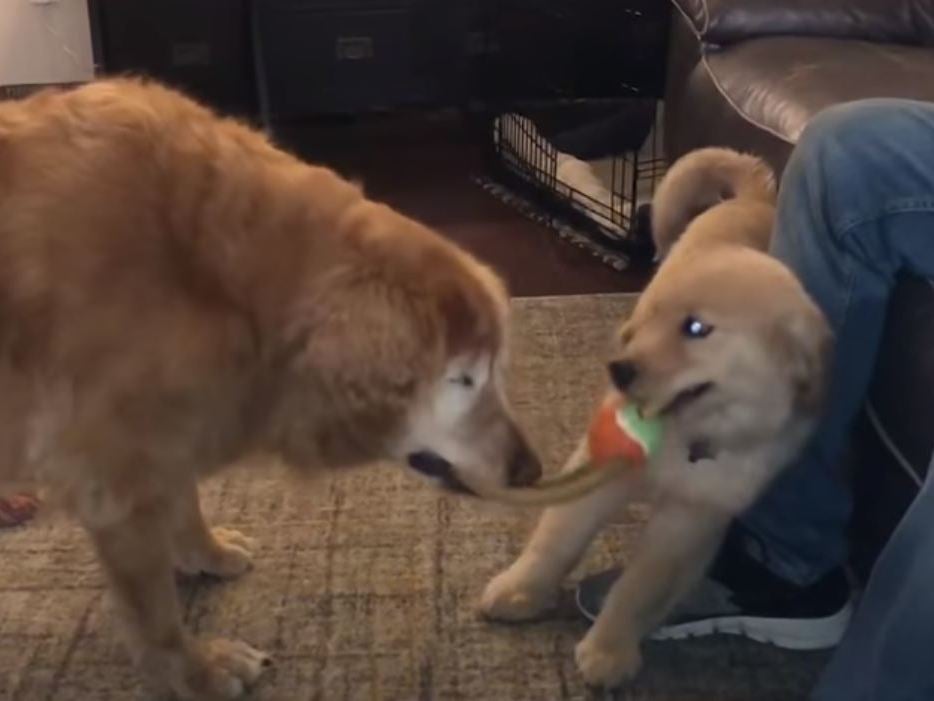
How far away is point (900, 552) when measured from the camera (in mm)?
1290

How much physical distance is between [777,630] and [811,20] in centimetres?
126

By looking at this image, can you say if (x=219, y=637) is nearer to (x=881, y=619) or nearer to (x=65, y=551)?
(x=65, y=551)

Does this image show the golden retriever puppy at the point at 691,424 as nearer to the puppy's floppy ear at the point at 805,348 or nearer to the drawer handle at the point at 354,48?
the puppy's floppy ear at the point at 805,348

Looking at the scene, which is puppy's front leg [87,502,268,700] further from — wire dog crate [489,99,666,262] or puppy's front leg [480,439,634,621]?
wire dog crate [489,99,666,262]

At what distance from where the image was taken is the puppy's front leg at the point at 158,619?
1.41 metres

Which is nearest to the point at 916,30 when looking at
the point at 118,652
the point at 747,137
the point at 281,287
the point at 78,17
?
the point at 747,137

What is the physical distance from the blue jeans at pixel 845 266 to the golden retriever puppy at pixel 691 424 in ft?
0.24

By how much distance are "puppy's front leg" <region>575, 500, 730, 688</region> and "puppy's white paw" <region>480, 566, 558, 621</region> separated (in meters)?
0.11

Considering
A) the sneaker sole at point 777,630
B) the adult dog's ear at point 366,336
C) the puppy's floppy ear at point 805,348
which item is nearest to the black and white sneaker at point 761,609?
the sneaker sole at point 777,630

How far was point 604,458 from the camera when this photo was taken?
4.99ft

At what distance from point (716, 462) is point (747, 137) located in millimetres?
767

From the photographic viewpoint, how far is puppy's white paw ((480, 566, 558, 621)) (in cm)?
166

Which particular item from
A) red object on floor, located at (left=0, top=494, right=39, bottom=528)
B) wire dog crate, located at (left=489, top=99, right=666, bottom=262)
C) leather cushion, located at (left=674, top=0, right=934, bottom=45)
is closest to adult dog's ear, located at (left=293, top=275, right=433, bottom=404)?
red object on floor, located at (left=0, top=494, right=39, bottom=528)

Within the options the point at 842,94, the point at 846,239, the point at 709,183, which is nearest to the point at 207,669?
the point at 846,239
